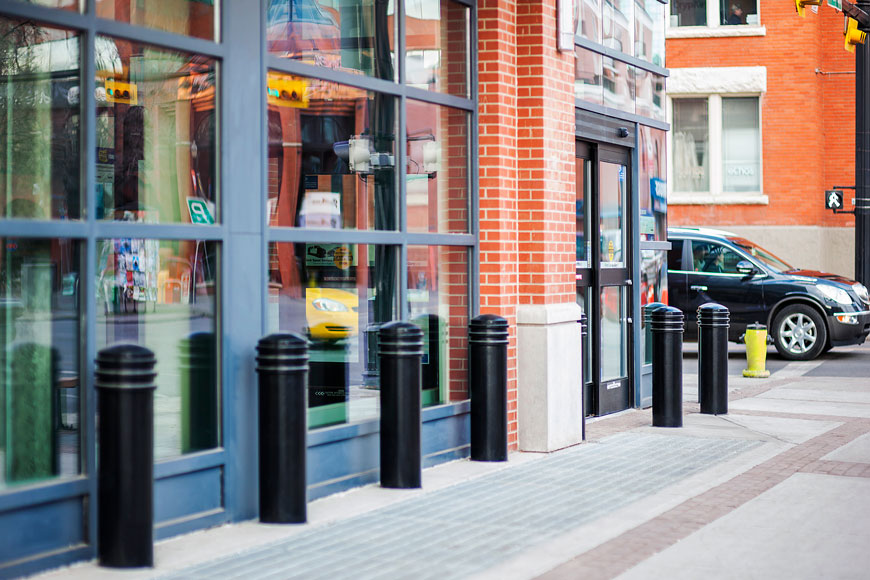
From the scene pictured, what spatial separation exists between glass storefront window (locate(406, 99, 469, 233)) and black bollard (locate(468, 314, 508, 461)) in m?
0.89

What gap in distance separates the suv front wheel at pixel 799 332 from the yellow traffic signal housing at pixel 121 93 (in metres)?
11.9

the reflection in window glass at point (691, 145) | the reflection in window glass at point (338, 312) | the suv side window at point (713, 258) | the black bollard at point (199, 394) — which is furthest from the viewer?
the reflection in window glass at point (691, 145)

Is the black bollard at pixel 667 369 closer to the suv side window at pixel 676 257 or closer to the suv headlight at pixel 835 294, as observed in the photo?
the suv headlight at pixel 835 294

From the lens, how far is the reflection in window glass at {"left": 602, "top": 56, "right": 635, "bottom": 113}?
12164 mm

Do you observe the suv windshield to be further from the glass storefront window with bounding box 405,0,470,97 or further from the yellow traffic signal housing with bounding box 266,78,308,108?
the yellow traffic signal housing with bounding box 266,78,308,108

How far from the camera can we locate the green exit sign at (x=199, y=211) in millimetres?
7184

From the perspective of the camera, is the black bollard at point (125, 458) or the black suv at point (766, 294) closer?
the black bollard at point (125, 458)

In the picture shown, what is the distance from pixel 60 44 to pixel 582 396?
5.01 m

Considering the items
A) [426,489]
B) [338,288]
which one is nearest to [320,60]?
[338,288]

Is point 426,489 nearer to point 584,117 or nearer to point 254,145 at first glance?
point 254,145

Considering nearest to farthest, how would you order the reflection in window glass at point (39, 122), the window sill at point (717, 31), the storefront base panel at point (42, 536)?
the storefront base panel at point (42, 536) < the reflection in window glass at point (39, 122) < the window sill at point (717, 31)

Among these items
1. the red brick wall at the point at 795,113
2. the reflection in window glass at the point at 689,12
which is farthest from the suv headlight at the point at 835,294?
the reflection in window glass at the point at 689,12

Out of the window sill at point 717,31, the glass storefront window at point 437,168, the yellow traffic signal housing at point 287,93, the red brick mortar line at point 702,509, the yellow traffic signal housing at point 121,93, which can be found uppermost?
the window sill at point 717,31

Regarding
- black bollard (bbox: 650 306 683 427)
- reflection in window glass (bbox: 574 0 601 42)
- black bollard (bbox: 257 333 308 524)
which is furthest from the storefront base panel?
reflection in window glass (bbox: 574 0 601 42)
